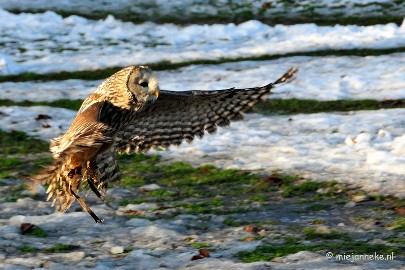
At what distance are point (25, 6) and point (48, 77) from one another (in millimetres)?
6955

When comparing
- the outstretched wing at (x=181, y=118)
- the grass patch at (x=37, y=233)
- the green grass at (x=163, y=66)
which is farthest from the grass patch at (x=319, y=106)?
the grass patch at (x=37, y=233)

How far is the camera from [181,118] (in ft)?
27.2

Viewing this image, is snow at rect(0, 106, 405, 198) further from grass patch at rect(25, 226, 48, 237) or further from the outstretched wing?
grass patch at rect(25, 226, 48, 237)

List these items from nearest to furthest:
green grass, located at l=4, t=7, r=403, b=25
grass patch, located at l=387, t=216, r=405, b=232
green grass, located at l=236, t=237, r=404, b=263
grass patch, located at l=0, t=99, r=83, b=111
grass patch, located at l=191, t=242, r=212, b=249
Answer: green grass, located at l=236, t=237, r=404, b=263
grass patch, located at l=191, t=242, r=212, b=249
grass patch, located at l=387, t=216, r=405, b=232
grass patch, located at l=0, t=99, r=83, b=111
green grass, located at l=4, t=7, r=403, b=25

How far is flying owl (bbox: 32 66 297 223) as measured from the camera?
259 inches

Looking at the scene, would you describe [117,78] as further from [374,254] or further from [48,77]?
[48,77]

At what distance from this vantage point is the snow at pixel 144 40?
17.0 meters

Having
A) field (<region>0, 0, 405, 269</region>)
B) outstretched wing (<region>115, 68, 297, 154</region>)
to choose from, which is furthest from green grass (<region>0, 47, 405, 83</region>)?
outstretched wing (<region>115, 68, 297, 154</region>)

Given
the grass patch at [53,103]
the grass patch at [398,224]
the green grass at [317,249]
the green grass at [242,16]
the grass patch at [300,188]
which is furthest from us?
the green grass at [242,16]

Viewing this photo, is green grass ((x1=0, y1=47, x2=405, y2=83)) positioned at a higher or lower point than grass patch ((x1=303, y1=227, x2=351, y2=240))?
higher

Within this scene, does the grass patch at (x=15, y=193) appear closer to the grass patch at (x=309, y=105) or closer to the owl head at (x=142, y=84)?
the owl head at (x=142, y=84)

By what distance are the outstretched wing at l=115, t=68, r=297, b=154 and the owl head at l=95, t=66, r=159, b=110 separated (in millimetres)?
551

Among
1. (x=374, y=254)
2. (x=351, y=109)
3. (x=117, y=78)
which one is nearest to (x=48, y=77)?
(x=351, y=109)

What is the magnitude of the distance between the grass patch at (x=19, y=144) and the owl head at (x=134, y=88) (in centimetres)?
395
